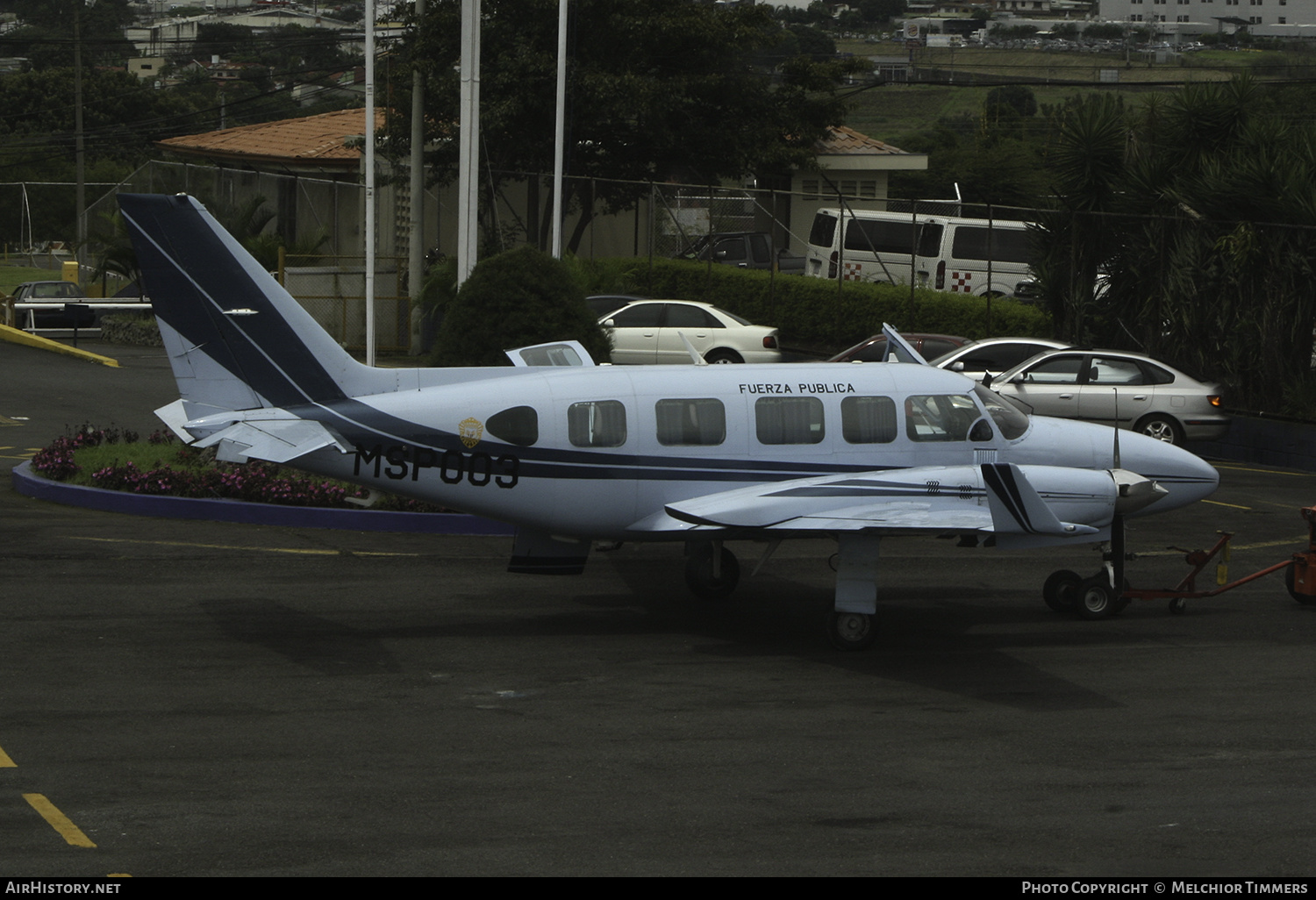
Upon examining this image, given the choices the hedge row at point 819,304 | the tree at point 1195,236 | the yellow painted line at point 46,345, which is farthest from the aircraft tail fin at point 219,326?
the yellow painted line at point 46,345

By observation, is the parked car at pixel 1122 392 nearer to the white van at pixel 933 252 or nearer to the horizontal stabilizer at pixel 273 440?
the horizontal stabilizer at pixel 273 440

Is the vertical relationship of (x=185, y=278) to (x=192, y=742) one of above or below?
above

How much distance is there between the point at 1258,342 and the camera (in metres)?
25.9

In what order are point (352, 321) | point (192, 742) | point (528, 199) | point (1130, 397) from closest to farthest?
point (192, 742), point (1130, 397), point (352, 321), point (528, 199)

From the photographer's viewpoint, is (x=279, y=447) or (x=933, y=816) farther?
(x=279, y=447)

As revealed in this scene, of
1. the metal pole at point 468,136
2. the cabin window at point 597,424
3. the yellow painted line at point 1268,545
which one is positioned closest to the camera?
the cabin window at point 597,424

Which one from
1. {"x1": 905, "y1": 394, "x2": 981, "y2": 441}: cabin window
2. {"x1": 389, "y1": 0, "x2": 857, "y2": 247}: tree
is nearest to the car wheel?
{"x1": 905, "y1": 394, "x2": 981, "y2": 441}: cabin window

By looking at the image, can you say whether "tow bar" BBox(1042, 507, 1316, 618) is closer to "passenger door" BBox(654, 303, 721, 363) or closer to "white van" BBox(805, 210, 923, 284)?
"passenger door" BBox(654, 303, 721, 363)

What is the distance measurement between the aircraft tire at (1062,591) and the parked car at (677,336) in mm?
15593

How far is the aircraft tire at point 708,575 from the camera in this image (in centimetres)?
1452

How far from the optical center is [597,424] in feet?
43.1

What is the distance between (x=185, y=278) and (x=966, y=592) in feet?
27.1
